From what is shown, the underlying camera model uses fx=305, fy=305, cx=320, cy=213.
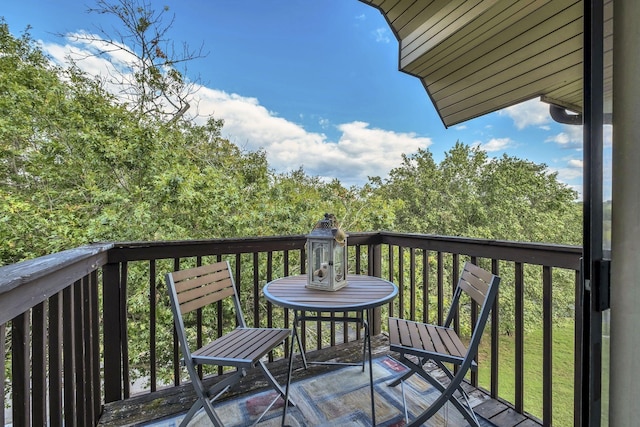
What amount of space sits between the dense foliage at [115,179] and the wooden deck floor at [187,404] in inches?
104

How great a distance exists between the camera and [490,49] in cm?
236

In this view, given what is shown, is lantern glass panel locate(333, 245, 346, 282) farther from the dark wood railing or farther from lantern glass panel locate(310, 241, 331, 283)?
the dark wood railing

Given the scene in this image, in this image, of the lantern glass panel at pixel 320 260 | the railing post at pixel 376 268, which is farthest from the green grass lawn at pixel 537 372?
the lantern glass panel at pixel 320 260

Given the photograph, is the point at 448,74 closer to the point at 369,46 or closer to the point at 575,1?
the point at 575,1

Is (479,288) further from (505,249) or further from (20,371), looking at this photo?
(20,371)

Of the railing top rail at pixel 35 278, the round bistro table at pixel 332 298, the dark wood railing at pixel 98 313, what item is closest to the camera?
the railing top rail at pixel 35 278

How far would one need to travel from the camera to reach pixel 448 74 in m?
2.82

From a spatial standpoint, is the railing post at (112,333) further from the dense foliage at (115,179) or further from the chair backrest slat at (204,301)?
the dense foliage at (115,179)

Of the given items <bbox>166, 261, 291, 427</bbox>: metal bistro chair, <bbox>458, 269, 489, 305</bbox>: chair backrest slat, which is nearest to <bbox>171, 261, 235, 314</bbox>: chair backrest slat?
<bbox>166, 261, 291, 427</bbox>: metal bistro chair

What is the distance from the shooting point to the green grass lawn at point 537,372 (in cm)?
497

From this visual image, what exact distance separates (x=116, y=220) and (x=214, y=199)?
1.40 m

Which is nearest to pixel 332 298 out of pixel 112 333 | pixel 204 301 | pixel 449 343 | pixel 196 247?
pixel 449 343

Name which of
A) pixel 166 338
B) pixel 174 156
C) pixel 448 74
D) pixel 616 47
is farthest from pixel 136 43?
pixel 616 47

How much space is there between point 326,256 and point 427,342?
769mm
